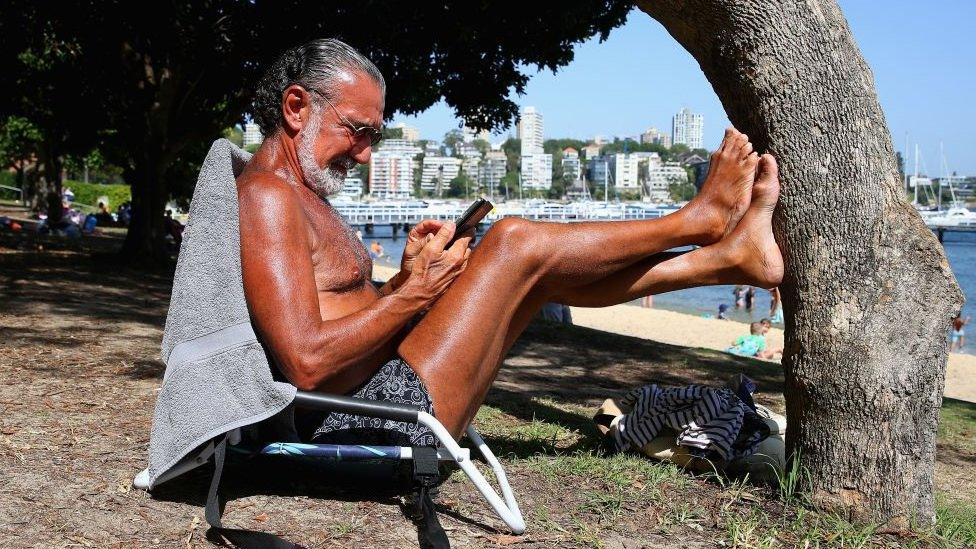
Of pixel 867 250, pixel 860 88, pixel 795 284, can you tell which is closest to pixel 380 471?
pixel 795 284

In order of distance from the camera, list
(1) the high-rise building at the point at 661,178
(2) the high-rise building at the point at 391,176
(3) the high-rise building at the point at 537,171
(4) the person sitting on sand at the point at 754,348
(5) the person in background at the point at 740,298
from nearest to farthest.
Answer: (4) the person sitting on sand at the point at 754,348
(5) the person in background at the point at 740,298
(2) the high-rise building at the point at 391,176
(1) the high-rise building at the point at 661,178
(3) the high-rise building at the point at 537,171

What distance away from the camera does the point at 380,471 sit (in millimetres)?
2971

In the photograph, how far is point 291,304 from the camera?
2578 mm

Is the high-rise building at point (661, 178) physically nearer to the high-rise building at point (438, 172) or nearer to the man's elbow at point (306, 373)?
the high-rise building at point (438, 172)

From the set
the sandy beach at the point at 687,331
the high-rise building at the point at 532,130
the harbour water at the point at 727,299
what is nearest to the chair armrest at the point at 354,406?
the sandy beach at the point at 687,331

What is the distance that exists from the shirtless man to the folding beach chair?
0.43 feet

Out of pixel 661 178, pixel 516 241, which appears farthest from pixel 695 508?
pixel 661 178

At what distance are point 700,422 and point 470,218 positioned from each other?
1280 mm

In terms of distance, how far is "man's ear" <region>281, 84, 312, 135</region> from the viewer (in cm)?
296

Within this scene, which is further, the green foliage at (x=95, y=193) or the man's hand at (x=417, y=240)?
the green foliage at (x=95, y=193)

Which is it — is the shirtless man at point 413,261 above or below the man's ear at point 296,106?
below

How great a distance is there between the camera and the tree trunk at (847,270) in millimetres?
3055

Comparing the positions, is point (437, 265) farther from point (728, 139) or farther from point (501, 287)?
point (728, 139)

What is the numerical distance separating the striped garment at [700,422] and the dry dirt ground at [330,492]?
12 centimetres
